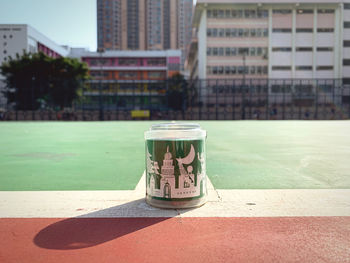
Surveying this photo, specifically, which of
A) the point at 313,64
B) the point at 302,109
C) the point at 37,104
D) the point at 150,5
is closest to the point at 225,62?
the point at 313,64

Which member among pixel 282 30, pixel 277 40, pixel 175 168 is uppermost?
pixel 282 30

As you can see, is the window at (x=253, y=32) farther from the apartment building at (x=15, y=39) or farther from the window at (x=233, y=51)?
the apartment building at (x=15, y=39)

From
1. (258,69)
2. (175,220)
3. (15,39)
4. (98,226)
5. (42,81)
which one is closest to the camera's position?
(98,226)

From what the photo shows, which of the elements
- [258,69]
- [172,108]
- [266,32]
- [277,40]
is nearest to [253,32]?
[266,32]

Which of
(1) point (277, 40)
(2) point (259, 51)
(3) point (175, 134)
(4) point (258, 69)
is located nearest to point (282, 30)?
(1) point (277, 40)

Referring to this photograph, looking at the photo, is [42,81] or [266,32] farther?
[266,32]

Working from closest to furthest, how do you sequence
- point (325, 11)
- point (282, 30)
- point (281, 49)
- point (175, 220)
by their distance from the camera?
point (175, 220) → point (281, 49) → point (282, 30) → point (325, 11)

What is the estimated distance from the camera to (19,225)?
2785 millimetres

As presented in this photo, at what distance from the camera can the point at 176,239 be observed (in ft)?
8.13

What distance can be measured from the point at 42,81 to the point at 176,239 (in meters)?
42.3

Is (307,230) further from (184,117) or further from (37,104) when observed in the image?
(37,104)

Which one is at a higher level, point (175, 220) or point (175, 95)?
point (175, 95)

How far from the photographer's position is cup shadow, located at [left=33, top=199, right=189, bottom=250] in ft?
8.00

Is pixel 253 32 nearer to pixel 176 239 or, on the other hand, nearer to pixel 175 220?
pixel 175 220
